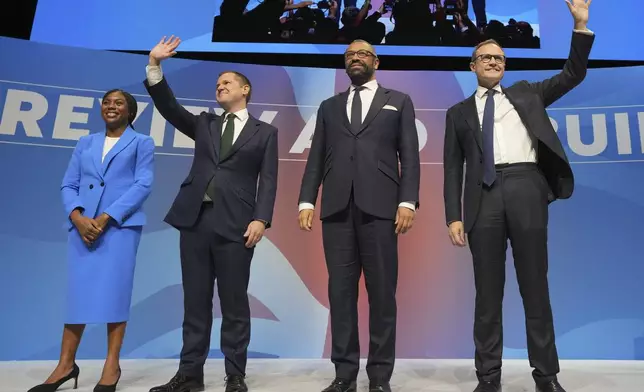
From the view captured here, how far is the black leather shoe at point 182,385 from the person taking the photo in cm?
253

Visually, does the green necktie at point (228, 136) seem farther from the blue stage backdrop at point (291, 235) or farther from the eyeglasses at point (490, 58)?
the blue stage backdrop at point (291, 235)

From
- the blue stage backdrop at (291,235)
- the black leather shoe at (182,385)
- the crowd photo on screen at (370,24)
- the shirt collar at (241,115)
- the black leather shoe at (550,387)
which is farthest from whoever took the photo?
the crowd photo on screen at (370,24)

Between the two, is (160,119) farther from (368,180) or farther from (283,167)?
(368,180)

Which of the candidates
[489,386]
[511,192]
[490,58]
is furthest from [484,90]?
[489,386]

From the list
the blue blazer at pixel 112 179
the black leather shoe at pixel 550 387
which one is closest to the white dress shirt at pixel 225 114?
the blue blazer at pixel 112 179

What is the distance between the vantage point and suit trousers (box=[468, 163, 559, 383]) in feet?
8.12

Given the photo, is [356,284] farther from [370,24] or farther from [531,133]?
[370,24]

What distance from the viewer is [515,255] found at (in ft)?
8.37

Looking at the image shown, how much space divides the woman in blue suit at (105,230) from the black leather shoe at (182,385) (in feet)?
0.91

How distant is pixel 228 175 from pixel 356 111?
2.32ft

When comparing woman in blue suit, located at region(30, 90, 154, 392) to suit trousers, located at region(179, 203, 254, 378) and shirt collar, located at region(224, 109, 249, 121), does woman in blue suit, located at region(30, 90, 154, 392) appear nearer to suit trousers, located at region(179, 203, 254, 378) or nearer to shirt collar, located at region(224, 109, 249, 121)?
suit trousers, located at region(179, 203, 254, 378)

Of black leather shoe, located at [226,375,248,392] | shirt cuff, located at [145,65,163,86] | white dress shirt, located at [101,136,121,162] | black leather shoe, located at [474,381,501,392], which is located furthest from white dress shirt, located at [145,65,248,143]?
black leather shoe, located at [474,381,501,392]

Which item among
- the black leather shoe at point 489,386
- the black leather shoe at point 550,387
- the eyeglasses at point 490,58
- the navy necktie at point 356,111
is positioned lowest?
the black leather shoe at point 489,386

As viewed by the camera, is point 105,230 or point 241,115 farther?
point 241,115
